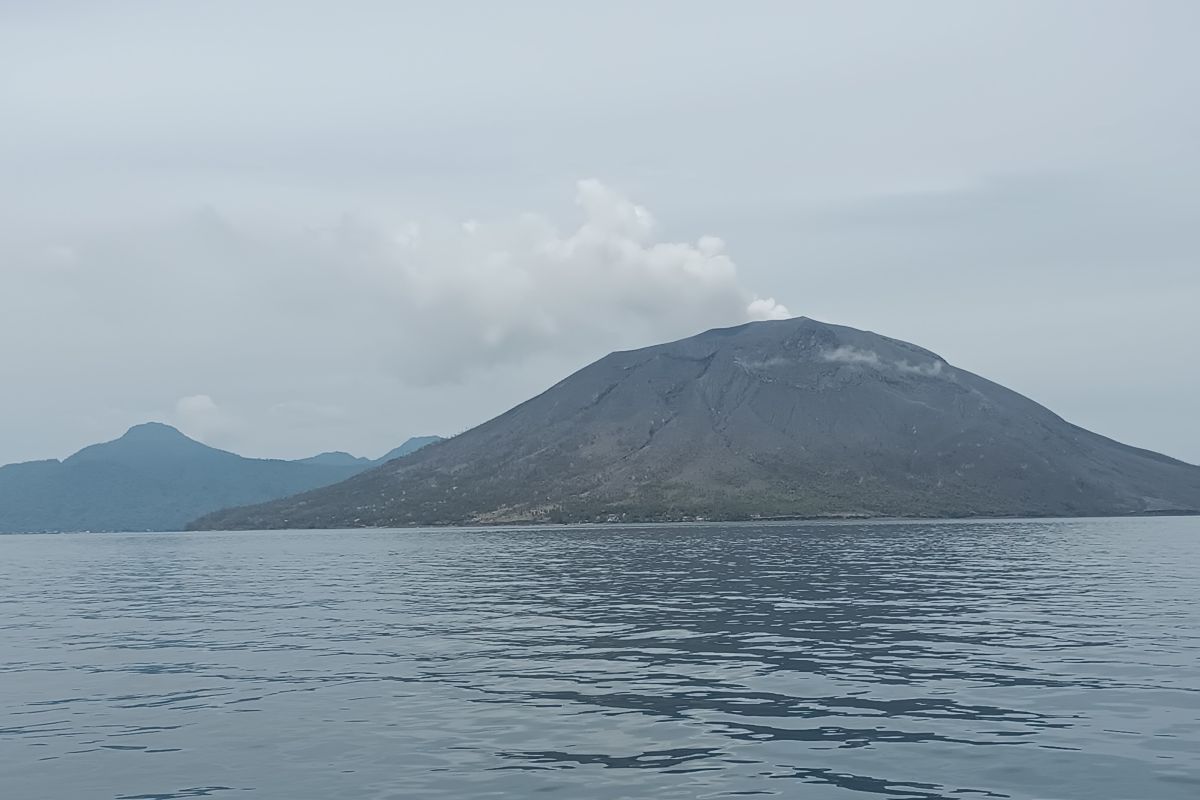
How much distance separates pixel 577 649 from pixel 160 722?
67.7 feet

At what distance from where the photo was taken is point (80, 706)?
127 ft

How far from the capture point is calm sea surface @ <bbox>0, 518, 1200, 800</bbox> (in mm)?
27312

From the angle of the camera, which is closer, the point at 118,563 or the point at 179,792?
the point at 179,792

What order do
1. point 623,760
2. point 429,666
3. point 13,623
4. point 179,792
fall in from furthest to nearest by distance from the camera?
point 13,623 → point 429,666 → point 623,760 → point 179,792

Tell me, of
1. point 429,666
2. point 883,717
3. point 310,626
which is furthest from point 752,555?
point 883,717

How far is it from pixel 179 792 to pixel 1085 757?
25.0 metres

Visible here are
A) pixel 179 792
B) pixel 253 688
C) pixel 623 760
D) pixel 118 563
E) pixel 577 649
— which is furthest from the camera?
pixel 118 563

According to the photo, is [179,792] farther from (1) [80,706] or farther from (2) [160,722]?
(1) [80,706]

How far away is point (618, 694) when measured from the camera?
38.2m

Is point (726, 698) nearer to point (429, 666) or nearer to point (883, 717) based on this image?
point (883, 717)

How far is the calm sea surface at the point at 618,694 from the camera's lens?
27.3 metres

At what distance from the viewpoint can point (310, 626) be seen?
62625 millimetres

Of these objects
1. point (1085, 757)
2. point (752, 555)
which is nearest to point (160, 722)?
point (1085, 757)

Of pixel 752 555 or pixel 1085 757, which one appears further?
pixel 752 555
